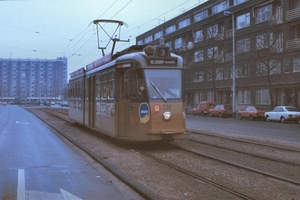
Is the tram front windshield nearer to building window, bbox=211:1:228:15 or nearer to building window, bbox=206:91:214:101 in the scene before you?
building window, bbox=211:1:228:15

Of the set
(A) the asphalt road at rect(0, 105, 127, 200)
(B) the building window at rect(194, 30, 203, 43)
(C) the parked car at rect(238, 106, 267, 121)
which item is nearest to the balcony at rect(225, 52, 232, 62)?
(B) the building window at rect(194, 30, 203, 43)

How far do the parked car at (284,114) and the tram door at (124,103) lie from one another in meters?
19.7

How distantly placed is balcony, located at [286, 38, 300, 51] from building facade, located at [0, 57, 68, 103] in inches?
4911

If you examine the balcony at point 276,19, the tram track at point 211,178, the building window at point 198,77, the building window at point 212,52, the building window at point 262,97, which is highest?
the balcony at point 276,19

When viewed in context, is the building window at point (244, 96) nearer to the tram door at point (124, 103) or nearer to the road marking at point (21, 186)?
the tram door at point (124, 103)

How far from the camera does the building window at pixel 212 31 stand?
51438 mm

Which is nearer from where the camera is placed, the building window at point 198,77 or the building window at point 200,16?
the building window at point 198,77

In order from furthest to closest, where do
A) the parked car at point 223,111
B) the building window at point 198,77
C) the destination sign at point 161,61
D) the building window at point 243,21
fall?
the building window at point 198,77 < the building window at point 243,21 < the parked car at point 223,111 < the destination sign at point 161,61

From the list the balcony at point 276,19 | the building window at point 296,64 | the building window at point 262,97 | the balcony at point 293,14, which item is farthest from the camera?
the building window at point 262,97

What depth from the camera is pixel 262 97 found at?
142ft

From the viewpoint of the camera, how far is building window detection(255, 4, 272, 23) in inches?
1640

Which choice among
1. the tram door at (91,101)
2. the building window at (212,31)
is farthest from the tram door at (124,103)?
the building window at (212,31)

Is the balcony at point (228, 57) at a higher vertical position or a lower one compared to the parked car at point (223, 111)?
higher

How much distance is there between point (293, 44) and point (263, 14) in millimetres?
6758
